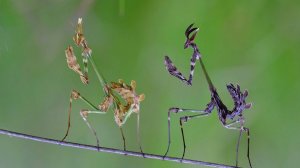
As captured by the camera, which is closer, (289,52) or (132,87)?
(132,87)

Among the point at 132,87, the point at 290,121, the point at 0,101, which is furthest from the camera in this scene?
the point at 0,101

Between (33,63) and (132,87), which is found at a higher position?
(33,63)

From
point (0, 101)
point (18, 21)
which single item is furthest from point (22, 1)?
point (0, 101)

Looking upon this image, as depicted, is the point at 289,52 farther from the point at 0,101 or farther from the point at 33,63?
the point at 0,101

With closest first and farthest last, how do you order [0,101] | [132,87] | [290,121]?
[132,87], [290,121], [0,101]

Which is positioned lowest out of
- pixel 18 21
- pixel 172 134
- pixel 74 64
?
pixel 172 134

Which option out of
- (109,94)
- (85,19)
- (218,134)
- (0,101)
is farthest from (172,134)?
(0,101)
